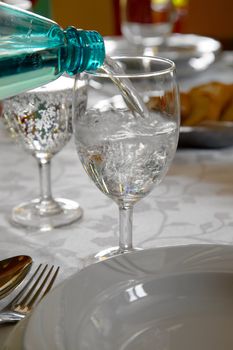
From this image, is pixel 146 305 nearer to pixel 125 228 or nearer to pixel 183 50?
pixel 125 228

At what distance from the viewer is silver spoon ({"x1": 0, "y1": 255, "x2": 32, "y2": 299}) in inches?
22.7

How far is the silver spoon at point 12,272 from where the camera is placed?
1.89 ft

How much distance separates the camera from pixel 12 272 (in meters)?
0.60

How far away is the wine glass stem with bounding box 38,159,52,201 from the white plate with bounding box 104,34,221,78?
0.46 metres

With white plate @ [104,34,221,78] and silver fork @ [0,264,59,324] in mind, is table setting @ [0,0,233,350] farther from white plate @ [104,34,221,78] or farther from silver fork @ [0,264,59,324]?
white plate @ [104,34,221,78]

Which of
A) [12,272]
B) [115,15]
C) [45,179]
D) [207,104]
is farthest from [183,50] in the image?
[12,272]

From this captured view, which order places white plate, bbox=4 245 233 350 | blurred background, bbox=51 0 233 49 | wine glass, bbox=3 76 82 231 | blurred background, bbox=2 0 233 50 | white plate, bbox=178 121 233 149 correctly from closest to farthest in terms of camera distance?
white plate, bbox=4 245 233 350 < wine glass, bbox=3 76 82 231 < white plate, bbox=178 121 233 149 < blurred background, bbox=2 0 233 50 < blurred background, bbox=51 0 233 49

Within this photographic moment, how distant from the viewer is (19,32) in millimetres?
644

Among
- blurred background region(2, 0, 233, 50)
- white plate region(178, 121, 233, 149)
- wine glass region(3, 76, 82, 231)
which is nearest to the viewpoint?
wine glass region(3, 76, 82, 231)

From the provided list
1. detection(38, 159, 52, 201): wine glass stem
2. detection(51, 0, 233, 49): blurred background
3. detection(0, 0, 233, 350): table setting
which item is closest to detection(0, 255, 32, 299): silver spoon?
detection(0, 0, 233, 350): table setting

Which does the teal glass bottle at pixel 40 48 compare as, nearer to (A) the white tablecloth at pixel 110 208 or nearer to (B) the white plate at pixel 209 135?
(A) the white tablecloth at pixel 110 208

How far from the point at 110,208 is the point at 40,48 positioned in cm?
25

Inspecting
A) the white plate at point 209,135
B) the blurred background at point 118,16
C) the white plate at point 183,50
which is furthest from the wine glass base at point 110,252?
the blurred background at point 118,16

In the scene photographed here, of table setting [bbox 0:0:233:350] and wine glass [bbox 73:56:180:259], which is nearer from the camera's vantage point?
table setting [bbox 0:0:233:350]
